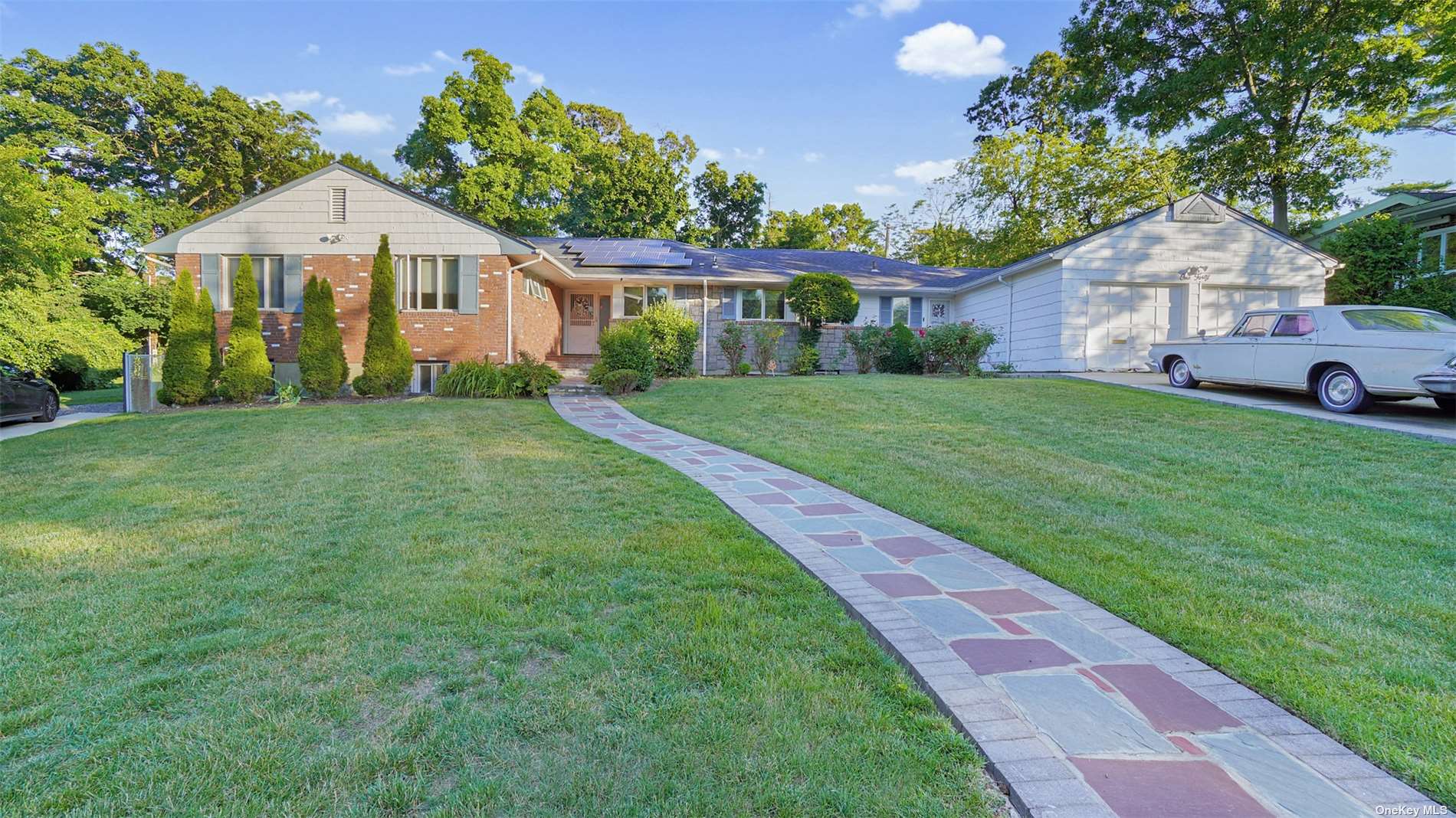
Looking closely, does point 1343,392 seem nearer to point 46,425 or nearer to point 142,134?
point 46,425

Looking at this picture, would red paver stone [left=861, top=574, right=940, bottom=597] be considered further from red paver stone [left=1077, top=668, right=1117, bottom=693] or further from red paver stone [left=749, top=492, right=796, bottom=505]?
red paver stone [left=749, top=492, right=796, bottom=505]

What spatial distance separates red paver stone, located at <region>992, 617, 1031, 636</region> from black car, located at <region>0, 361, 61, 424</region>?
14.4 metres

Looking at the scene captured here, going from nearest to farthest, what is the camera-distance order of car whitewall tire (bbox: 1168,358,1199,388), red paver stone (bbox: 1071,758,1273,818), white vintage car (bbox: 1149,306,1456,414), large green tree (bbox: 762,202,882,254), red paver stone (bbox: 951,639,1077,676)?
red paver stone (bbox: 1071,758,1273,818), red paver stone (bbox: 951,639,1077,676), white vintage car (bbox: 1149,306,1456,414), car whitewall tire (bbox: 1168,358,1199,388), large green tree (bbox: 762,202,882,254)

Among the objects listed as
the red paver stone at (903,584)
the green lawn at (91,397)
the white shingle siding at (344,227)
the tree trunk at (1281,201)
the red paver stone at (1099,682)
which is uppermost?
the tree trunk at (1281,201)

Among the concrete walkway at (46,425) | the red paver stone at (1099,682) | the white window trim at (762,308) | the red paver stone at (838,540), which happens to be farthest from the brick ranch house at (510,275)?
the red paver stone at (1099,682)

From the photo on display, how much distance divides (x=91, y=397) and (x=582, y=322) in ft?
41.3

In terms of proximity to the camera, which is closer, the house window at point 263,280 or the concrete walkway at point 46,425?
the concrete walkway at point 46,425

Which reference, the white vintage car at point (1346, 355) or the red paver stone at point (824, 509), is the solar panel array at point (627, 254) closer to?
the white vintage car at point (1346, 355)

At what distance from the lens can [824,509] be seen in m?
4.79

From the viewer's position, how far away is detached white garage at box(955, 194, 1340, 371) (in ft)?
44.9

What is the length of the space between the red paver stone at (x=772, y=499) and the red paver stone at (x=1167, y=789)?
326 centimetres

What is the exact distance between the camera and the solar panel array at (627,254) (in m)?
17.5

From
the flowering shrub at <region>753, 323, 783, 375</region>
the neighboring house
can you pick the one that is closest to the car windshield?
the flowering shrub at <region>753, 323, 783, 375</region>

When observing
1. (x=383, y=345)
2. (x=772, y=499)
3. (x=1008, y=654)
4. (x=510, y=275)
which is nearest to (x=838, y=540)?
(x=772, y=499)
